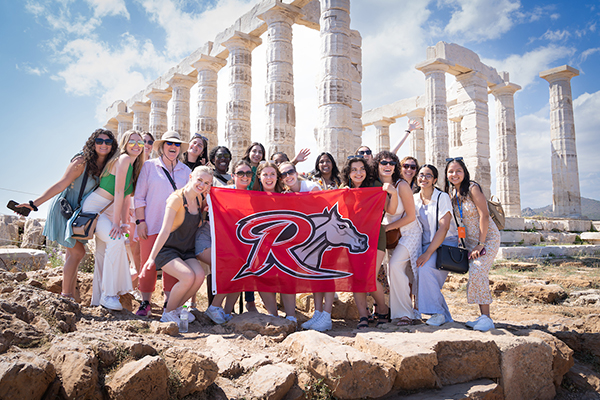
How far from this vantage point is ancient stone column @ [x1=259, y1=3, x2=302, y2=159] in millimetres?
14774

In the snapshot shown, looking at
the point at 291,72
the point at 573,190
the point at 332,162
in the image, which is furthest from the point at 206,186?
the point at 573,190

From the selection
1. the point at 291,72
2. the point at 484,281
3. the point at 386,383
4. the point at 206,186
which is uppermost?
A: the point at 291,72

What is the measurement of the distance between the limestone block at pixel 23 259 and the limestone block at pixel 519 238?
1511 cm

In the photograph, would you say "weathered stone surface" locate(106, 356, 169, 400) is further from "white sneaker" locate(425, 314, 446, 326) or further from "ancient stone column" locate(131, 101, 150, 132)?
"ancient stone column" locate(131, 101, 150, 132)

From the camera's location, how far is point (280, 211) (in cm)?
488

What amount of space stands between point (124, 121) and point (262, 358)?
91.6ft

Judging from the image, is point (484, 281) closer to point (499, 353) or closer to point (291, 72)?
point (499, 353)

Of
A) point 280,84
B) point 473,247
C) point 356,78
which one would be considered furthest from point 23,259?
point 356,78

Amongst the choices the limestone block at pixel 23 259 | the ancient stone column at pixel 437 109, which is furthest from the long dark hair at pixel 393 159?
the ancient stone column at pixel 437 109

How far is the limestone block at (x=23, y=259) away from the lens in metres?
7.11

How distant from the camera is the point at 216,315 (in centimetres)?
462

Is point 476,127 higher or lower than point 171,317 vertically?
higher

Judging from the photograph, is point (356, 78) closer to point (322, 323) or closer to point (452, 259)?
point (452, 259)

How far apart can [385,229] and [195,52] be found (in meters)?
18.4
